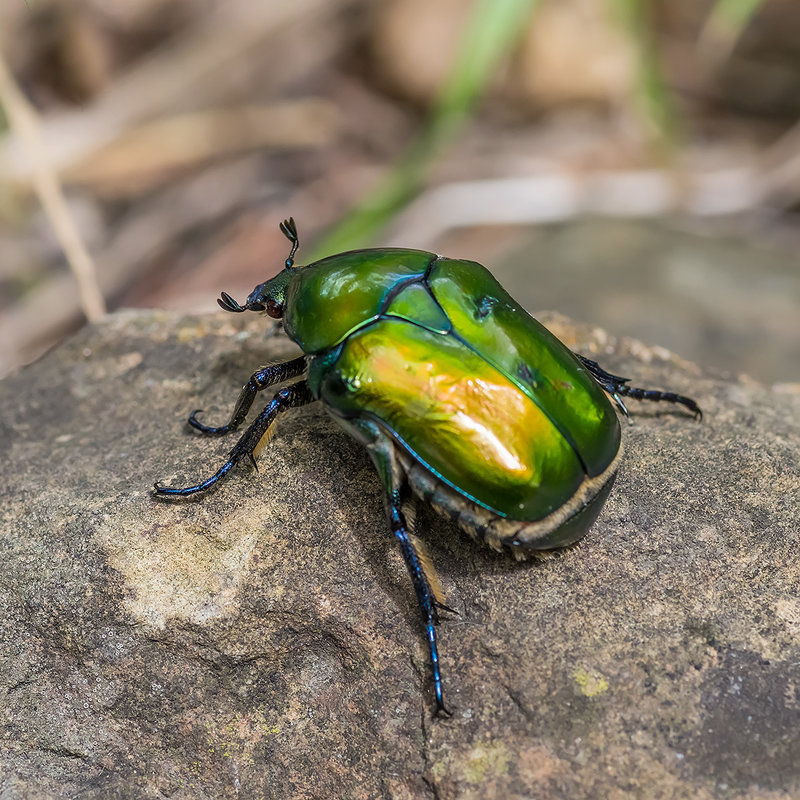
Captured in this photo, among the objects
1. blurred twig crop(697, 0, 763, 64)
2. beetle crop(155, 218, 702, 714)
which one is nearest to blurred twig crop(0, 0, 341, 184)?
blurred twig crop(697, 0, 763, 64)

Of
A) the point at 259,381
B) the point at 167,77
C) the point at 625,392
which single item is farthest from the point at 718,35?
the point at 259,381

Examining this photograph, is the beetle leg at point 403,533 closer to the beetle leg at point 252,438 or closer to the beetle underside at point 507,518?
the beetle underside at point 507,518

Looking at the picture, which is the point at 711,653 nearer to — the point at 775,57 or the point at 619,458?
the point at 619,458

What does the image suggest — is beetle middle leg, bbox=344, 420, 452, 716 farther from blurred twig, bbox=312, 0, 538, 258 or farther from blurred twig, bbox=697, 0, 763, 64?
blurred twig, bbox=697, 0, 763, 64

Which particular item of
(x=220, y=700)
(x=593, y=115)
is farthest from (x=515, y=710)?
(x=593, y=115)

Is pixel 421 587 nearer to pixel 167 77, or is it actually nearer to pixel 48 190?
pixel 48 190

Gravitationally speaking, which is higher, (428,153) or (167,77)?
(428,153)
